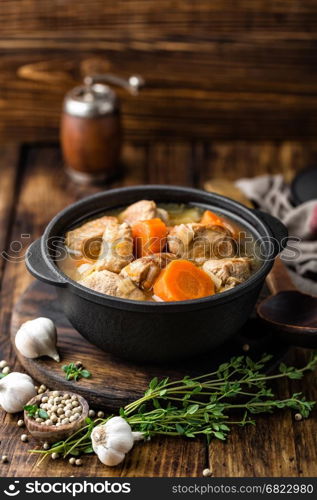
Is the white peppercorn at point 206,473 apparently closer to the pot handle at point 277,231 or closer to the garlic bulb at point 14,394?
the garlic bulb at point 14,394

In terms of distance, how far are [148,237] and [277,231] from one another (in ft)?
1.50

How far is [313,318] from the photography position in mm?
2553

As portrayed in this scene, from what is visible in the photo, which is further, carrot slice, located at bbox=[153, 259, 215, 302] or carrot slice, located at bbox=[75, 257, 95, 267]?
carrot slice, located at bbox=[75, 257, 95, 267]

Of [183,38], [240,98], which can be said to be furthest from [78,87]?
[240,98]

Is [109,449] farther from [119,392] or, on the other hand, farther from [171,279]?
[171,279]

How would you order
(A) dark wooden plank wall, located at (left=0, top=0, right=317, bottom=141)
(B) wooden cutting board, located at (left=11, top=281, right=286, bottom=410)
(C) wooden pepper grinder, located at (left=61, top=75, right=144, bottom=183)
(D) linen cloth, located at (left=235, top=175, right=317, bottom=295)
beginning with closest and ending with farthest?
(B) wooden cutting board, located at (left=11, top=281, right=286, bottom=410) → (D) linen cloth, located at (left=235, top=175, right=317, bottom=295) → (C) wooden pepper grinder, located at (left=61, top=75, right=144, bottom=183) → (A) dark wooden plank wall, located at (left=0, top=0, right=317, bottom=141)

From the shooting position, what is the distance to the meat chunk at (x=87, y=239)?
8.18ft

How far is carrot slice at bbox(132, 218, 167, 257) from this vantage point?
2.45 meters

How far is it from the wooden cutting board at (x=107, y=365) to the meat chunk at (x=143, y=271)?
314 mm

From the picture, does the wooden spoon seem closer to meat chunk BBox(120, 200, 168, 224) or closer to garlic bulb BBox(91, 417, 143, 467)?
meat chunk BBox(120, 200, 168, 224)

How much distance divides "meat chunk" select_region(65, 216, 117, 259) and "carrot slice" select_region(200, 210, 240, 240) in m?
0.35

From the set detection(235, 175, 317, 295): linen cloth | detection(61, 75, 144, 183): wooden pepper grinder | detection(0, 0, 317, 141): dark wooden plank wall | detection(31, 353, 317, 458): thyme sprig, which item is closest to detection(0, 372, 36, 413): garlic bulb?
detection(31, 353, 317, 458): thyme sprig

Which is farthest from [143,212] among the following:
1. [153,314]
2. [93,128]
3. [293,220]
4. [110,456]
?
[93,128]

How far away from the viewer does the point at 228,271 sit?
2.34 m
